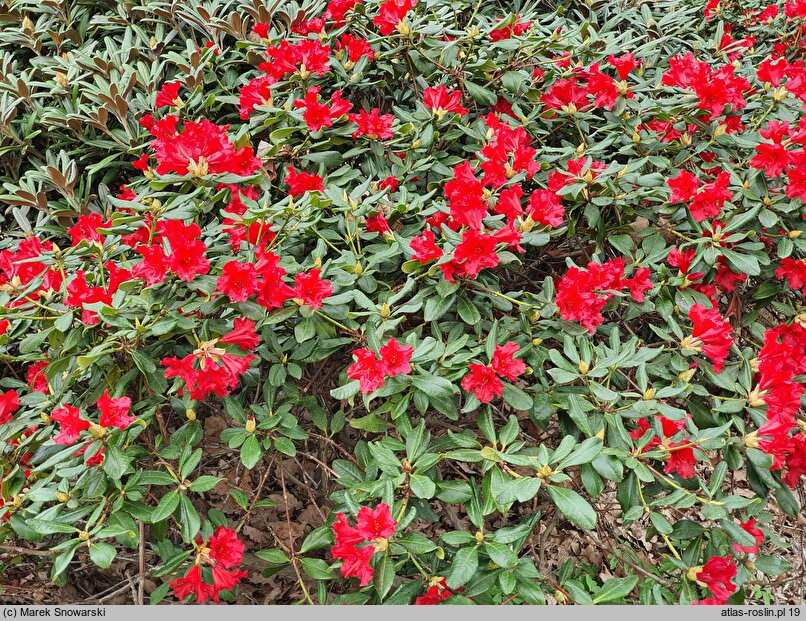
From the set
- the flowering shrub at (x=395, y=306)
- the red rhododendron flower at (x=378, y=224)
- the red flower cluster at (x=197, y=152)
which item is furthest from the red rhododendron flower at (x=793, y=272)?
the red flower cluster at (x=197, y=152)

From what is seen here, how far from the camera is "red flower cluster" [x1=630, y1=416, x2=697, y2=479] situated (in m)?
1.33

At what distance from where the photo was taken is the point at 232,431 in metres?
1.42

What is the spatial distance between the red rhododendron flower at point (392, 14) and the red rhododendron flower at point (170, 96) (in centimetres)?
62

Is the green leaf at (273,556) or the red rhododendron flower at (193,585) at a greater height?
the red rhododendron flower at (193,585)

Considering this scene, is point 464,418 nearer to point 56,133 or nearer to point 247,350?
point 247,350

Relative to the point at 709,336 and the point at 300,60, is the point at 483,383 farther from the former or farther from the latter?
the point at 300,60

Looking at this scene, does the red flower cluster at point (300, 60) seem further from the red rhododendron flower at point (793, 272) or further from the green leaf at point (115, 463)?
the red rhododendron flower at point (793, 272)

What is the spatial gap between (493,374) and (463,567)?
0.38m

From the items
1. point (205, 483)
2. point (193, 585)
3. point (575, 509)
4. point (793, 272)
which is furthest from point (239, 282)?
point (793, 272)

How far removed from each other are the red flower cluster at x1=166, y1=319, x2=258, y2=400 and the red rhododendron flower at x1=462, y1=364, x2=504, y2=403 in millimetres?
454

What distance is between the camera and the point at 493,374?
1325 mm

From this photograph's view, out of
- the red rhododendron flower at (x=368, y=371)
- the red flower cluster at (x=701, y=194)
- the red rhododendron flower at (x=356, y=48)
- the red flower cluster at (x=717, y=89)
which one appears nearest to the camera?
the red rhododendron flower at (x=368, y=371)

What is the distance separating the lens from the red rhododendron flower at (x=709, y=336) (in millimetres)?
1415
